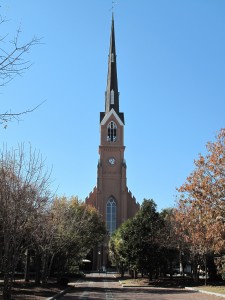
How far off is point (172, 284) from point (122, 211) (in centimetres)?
4366

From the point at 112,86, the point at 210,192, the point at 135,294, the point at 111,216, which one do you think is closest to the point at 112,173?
the point at 111,216

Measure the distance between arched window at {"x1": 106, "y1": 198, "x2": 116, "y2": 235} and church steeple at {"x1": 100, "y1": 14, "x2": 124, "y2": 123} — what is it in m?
17.3

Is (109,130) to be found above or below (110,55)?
below

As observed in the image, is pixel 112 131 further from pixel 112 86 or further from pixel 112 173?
pixel 112 86

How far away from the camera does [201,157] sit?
76.5 ft

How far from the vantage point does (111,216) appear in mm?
82750

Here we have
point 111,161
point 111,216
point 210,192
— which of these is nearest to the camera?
point 210,192

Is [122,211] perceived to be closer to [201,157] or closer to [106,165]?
[106,165]

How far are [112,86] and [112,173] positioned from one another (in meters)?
18.9

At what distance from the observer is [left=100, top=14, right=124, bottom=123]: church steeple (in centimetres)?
9062

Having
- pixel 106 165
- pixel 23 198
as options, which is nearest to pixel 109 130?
pixel 106 165

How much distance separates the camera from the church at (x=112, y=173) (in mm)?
82438

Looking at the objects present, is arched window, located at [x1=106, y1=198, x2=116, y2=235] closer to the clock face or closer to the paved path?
the clock face

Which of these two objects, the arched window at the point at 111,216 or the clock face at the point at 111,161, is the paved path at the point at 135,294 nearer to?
the arched window at the point at 111,216
